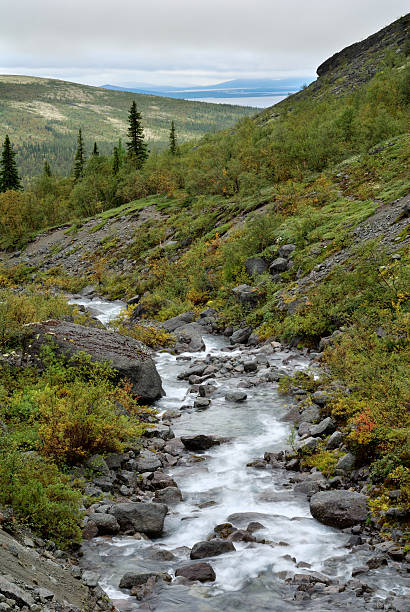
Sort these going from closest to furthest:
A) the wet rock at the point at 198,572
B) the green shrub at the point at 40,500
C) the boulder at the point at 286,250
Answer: the wet rock at the point at 198,572
the green shrub at the point at 40,500
the boulder at the point at 286,250

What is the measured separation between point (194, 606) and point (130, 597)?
83 cm

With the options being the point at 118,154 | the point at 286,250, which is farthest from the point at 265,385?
the point at 118,154

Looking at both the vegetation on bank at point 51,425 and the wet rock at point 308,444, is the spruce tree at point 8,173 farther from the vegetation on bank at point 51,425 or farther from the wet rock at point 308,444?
the wet rock at point 308,444

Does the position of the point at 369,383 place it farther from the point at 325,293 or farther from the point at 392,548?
the point at 325,293

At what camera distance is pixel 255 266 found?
2216 centimetres

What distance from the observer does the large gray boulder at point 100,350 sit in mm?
12301

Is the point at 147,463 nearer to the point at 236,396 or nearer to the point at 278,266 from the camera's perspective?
the point at 236,396

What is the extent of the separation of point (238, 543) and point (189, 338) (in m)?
11.8

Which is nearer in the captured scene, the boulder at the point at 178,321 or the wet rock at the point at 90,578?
the wet rock at the point at 90,578

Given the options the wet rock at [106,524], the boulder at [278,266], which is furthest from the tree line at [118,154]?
the wet rock at [106,524]

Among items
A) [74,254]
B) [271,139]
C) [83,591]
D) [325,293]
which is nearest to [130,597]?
[83,591]

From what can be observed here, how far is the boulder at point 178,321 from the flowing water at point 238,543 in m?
8.81

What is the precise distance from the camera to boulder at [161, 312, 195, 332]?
2055 centimetres

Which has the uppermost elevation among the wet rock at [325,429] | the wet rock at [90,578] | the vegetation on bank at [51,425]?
the vegetation on bank at [51,425]
